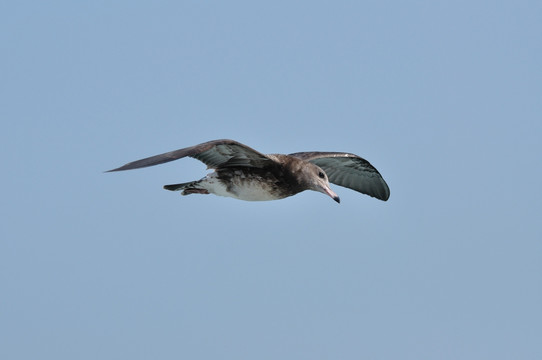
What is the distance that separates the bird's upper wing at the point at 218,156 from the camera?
34.9 ft

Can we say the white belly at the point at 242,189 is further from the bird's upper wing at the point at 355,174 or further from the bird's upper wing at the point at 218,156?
the bird's upper wing at the point at 355,174

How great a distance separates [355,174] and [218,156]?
11.7 ft

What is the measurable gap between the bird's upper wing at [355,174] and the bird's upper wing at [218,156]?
2.15 metres

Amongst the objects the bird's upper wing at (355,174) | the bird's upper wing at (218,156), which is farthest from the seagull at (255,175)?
the bird's upper wing at (355,174)

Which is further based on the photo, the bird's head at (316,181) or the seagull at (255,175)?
the bird's head at (316,181)

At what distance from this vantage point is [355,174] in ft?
50.6

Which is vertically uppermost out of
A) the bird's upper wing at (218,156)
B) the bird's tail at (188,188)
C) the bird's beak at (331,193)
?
the bird's upper wing at (218,156)

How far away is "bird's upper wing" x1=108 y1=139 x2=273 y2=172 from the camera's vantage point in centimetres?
1064

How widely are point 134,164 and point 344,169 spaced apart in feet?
18.4

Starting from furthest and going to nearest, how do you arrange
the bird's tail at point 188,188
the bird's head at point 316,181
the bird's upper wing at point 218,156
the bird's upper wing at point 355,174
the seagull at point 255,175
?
the bird's upper wing at point 355,174
the bird's tail at point 188,188
the bird's head at point 316,181
the seagull at point 255,175
the bird's upper wing at point 218,156

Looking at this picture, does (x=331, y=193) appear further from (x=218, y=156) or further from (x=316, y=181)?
(x=218, y=156)

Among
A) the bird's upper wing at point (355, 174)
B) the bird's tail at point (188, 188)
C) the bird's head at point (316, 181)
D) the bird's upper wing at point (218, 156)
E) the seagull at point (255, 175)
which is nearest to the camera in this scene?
the bird's upper wing at point (218, 156)

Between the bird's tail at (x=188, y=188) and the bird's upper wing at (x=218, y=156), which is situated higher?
the bird's upper wing at (x=218, y=156)

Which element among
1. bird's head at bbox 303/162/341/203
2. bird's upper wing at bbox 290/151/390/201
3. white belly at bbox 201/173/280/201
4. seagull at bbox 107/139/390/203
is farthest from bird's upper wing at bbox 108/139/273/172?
bird's upper wing at bbox 290/151/390/201
